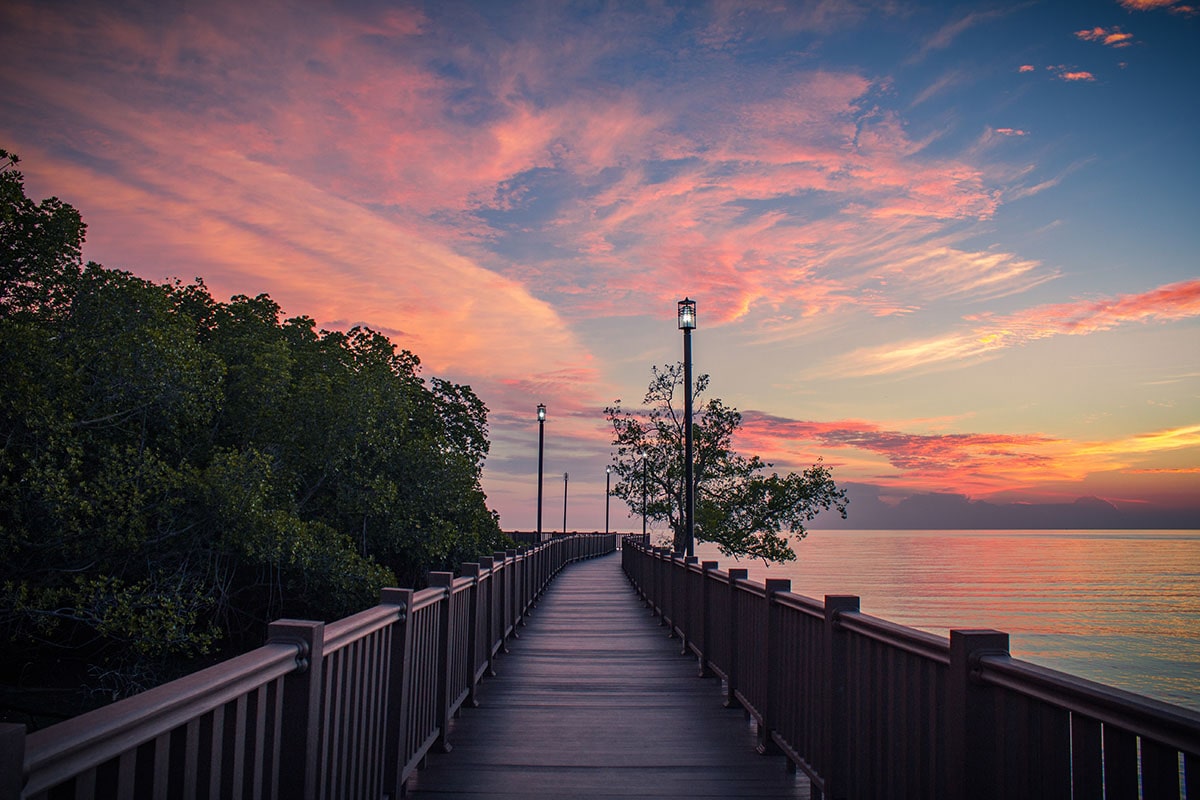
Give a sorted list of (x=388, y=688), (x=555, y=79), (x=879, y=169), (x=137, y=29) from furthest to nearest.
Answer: (x=879, y=169) → (x=555, y=79) → (x=137, y=29) → (x=388, y=688)

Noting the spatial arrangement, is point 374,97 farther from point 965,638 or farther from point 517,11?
point 965,638

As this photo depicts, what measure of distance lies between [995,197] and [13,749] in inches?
869

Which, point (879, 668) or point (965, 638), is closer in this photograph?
→ point (965, 638)

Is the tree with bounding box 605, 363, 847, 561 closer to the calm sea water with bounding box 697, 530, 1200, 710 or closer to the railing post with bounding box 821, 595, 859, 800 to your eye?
the calm sea water with bounding box 697, 530, 1200, 710

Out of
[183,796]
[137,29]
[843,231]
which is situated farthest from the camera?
[843,231]

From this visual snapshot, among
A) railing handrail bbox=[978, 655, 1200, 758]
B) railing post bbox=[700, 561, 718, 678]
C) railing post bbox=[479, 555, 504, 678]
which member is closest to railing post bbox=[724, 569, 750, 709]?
railing post bbox=[700, 561, 718, 678]

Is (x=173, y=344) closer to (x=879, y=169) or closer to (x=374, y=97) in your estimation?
(x=374, y=97)

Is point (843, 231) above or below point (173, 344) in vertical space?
above

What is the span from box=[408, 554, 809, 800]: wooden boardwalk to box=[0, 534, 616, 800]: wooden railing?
51cm

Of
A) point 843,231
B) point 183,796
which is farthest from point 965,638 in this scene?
point 843,231

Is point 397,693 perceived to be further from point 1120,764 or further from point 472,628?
point 1120,764

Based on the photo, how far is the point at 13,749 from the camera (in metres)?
1.54

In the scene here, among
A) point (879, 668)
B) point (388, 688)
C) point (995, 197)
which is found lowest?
point (388, 688)

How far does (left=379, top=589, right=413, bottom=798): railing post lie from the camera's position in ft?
15.3
